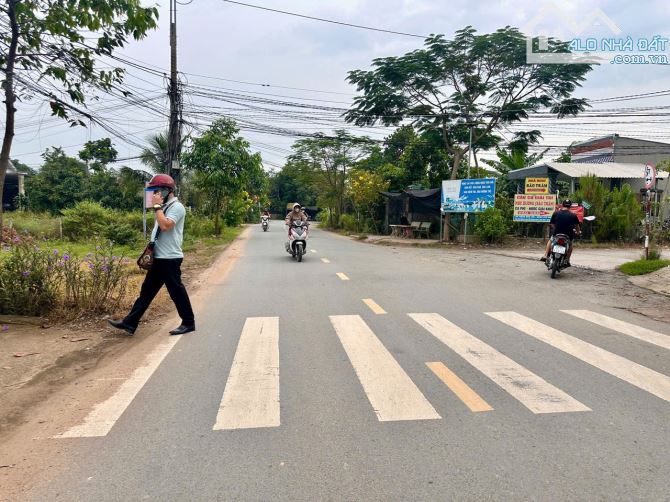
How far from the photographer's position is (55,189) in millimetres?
39906

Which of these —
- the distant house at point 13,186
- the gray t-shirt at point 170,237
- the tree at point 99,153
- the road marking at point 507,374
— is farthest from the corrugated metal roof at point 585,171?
the distant house at point 13,186

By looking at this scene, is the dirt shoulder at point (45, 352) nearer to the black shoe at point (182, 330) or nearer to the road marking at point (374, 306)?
the black shoe at point (182, 330)

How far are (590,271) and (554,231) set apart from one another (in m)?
1.62

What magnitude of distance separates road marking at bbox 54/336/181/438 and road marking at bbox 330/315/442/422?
193 centimetres

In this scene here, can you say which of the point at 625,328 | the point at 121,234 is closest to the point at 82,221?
the point at 121,234

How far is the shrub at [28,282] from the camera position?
22.2 ft

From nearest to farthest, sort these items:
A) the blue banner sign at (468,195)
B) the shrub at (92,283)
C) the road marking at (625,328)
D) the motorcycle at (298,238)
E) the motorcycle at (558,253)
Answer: the road marking at (625,328), the shrub at (92,283), the motorcycle at (558,253), the motorcycle at (298,238), the blue banner sign at (468,195)

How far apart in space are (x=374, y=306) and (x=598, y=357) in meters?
3.52

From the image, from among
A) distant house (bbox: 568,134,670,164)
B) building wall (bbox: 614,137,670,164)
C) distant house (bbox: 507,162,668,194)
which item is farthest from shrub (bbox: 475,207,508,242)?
building wall (bbox: 614,137,670,164)

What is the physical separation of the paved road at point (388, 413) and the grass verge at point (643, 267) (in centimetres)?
483

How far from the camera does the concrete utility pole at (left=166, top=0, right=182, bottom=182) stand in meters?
21.2

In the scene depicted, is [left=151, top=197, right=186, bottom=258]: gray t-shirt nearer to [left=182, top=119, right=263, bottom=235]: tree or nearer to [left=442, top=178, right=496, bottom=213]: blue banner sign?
[left=442, top=178, right=496, bottom=213]: blue banner sign

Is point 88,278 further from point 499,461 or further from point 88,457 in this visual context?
point 499,461

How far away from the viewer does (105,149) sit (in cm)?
4169
